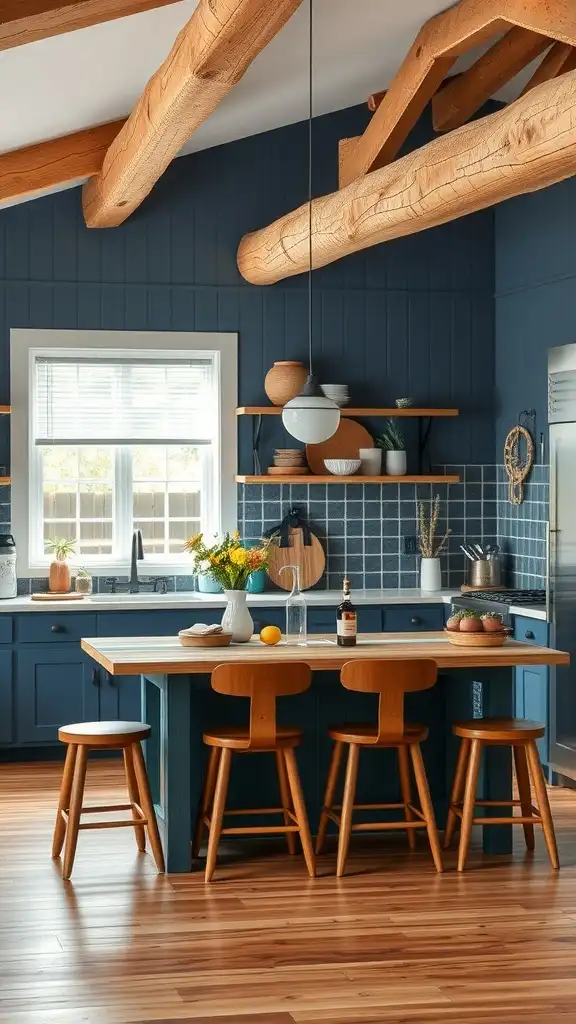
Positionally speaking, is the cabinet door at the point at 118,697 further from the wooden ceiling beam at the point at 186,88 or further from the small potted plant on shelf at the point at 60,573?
the wooden ceiling beam at the point at 186,88

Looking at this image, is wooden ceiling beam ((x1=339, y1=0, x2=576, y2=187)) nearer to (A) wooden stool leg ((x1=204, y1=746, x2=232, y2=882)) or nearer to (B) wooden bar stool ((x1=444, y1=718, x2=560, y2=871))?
(B) wooden bar stool ((x1=444, y1=718, x2=560, y2=871))

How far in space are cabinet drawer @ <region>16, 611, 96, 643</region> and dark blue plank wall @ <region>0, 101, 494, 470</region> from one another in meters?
1.34

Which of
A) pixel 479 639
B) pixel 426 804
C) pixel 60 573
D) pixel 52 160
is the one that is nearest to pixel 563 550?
pixel 479 639

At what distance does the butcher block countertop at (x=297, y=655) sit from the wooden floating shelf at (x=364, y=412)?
2321 mm

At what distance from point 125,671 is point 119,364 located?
3.25 meters

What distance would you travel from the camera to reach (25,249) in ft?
25.3

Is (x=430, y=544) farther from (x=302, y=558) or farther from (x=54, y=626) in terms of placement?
(x=54, y=626)

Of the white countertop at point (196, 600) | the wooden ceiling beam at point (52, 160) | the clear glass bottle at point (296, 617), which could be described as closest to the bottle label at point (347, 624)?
the clear glass bottle at point (296, 617)

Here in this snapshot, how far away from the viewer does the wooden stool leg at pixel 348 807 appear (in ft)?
16.8

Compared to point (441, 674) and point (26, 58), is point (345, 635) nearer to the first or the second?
point (441, 674)

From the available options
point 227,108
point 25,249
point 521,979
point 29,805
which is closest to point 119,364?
point 25,249

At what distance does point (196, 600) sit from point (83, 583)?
0.72 metres

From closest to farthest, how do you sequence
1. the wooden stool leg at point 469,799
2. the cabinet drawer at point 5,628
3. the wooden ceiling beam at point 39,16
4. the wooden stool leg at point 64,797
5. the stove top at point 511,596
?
the wooden ceiling beam at point 39,16 < the wooden stool leg at point 469,799 < the wooden stool leg at point 64,797 < the stove top at point 511,596 < the cabinet drawer at point 5,628

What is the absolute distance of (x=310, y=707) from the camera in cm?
570
